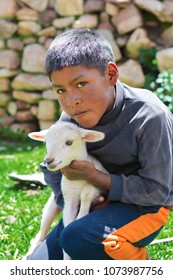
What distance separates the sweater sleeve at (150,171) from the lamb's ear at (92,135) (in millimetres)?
203

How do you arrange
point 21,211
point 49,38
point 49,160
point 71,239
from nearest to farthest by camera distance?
point 49,160
point 71,239
point 21,211
point 49,38

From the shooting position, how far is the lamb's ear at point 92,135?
9.16ft

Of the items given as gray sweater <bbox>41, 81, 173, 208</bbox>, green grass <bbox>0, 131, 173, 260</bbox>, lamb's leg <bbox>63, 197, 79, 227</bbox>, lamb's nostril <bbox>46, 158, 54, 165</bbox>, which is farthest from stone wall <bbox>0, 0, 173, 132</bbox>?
lamb's nostril <bbox>46, 158, 54, 165</bbox>

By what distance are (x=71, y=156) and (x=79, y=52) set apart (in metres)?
0.49

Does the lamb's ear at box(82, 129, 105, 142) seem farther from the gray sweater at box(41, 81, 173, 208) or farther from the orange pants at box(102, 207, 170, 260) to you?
the orange pants at box(102, 207, 170, 260)

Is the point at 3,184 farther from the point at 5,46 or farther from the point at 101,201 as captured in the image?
the point at 5,46

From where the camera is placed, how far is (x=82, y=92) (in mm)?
2740

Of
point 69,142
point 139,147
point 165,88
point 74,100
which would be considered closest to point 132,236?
point 139,147

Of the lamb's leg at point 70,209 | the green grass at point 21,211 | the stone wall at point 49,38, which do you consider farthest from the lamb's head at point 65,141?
the stone wall at point 49,38

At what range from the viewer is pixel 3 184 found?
5734 millimetres

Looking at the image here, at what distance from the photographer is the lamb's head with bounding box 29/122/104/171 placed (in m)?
2.75

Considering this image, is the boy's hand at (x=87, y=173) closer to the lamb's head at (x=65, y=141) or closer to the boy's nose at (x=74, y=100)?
the lamb's head at (x=65, y=141)

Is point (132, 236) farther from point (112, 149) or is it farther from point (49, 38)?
point (49, 38)

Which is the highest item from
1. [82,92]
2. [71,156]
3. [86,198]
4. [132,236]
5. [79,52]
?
[79,52]
